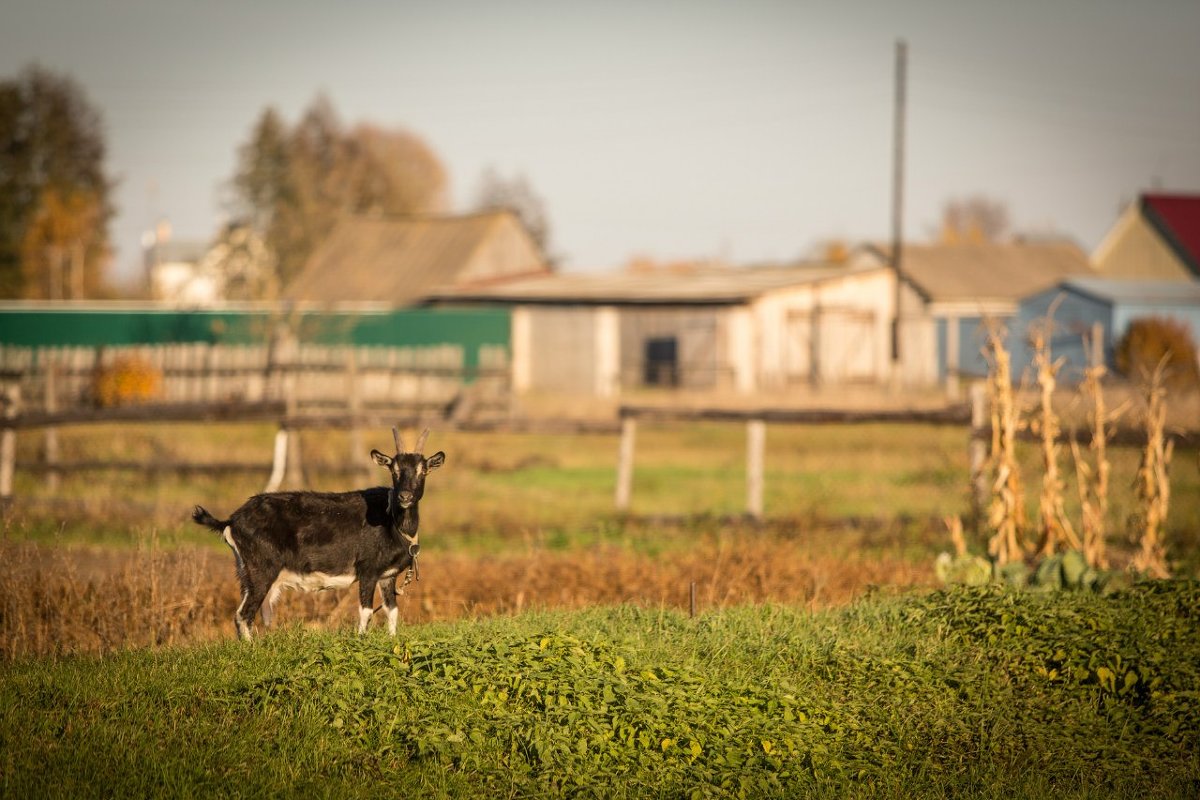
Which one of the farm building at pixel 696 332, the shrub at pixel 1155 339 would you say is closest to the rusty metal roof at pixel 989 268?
the farm building at pixel 696 332

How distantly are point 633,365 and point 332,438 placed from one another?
2563 centimetres

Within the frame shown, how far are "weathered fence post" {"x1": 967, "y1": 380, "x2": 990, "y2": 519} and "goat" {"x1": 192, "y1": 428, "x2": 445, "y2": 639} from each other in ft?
27.6

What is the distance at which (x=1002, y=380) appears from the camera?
44.9 feet

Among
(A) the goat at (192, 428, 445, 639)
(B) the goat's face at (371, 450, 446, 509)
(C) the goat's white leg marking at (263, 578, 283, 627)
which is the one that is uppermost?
(B) the goat's face at (371, 450, 446, 509)

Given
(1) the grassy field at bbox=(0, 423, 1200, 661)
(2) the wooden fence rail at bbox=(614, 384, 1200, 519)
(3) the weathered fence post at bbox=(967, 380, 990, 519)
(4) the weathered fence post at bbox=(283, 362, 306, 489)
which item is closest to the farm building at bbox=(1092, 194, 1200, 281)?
(1) the grassy field at bbox=(0, 423, 1200, 661)

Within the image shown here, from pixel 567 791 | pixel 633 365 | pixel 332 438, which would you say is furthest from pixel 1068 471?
pixel 633 365

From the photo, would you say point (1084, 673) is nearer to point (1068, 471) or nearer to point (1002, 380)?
point (1002, 380)

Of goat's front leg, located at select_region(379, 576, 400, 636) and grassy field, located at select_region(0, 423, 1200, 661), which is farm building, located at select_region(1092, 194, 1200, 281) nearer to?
grassy field, located at select_region(0, 423, 1200, 661)

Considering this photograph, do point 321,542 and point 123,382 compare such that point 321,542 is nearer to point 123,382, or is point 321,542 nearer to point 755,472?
point 755,472

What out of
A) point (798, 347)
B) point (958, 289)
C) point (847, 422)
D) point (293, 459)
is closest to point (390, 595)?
point (847, 422)

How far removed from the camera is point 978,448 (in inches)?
652

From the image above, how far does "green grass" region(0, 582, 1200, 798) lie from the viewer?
7145 millimetres

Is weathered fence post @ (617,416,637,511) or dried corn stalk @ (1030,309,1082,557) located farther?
weathered fence post @ (617,416,637,511)

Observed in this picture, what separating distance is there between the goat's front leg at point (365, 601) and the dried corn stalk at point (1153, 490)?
800 cm
